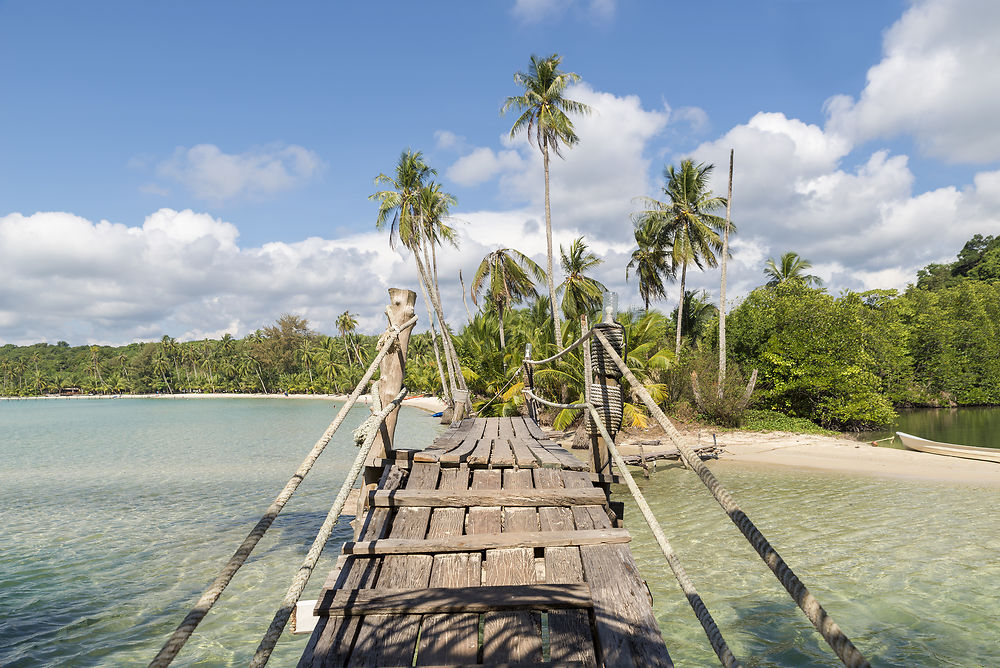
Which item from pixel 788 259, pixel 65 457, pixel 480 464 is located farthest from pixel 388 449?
pixel 788 259

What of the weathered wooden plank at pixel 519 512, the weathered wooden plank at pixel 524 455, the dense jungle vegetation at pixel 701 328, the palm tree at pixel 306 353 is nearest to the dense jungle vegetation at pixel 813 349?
the dense jungle vegetation at pixel 701 328

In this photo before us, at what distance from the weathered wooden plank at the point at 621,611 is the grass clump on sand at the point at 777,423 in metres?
25.2

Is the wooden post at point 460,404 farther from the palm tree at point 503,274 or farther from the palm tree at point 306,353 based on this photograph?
the palm tree at point 306,353

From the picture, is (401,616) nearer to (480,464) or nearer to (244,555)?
(244,555)

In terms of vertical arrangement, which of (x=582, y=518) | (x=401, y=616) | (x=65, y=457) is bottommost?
(x=65, y=457)

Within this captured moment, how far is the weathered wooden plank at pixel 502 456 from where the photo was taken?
502 centimetres

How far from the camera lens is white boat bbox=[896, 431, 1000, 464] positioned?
18094 millimetres

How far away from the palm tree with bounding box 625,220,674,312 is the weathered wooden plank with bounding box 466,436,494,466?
30275mm

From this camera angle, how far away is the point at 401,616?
268 centimetres

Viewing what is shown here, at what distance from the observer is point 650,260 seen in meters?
36.1

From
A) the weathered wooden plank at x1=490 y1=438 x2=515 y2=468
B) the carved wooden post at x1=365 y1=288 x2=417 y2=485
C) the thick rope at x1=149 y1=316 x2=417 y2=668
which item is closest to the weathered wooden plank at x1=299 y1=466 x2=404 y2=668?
the thick rope at x1=149 y1=316 x2=417 y2=668

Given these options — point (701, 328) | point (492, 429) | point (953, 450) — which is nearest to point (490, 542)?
point (492, 429)

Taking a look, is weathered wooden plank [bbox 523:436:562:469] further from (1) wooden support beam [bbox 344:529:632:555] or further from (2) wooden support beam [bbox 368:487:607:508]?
(1) wooden support beam [bbox 344:529:632:555]

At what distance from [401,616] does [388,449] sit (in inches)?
134
